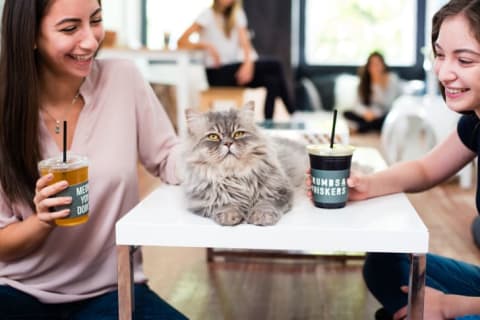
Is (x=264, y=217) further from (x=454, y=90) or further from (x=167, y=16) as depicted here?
(x=167, y=16)

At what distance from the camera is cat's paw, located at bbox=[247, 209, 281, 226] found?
116cm

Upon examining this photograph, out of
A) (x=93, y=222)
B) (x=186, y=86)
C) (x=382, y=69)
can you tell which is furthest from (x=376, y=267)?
(x=382, y=69)

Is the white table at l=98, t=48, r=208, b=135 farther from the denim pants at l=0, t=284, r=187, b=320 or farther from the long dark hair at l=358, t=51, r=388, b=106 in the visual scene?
the denim pants at l=0, t=284, r=187, b=320

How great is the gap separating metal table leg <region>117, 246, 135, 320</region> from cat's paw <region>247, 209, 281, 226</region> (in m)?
0.25

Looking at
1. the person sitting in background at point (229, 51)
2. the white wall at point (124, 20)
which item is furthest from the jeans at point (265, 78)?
the white wall at point (124, 20)

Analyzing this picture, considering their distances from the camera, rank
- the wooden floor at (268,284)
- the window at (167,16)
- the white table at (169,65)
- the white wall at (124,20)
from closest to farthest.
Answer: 1. the wooden floor at (268,284)
2. the white table at (169,65)
3. the white wall at (124,20)
4. the window at (167,16)

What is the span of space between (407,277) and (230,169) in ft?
1.97

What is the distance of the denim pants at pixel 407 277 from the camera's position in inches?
61.8

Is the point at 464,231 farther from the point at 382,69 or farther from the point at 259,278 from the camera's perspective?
the point at 382,69

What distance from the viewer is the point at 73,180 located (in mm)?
1142

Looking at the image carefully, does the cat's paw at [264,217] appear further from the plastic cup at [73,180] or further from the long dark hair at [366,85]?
the long dark hair at [366,85]

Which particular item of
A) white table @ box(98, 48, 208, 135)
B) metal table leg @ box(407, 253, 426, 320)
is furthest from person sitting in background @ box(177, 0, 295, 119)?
metal table leg @ box(407, 253, 426, 320)

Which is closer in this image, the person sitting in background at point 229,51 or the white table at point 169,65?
the white table at point 169,65

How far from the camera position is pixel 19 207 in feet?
4.60
